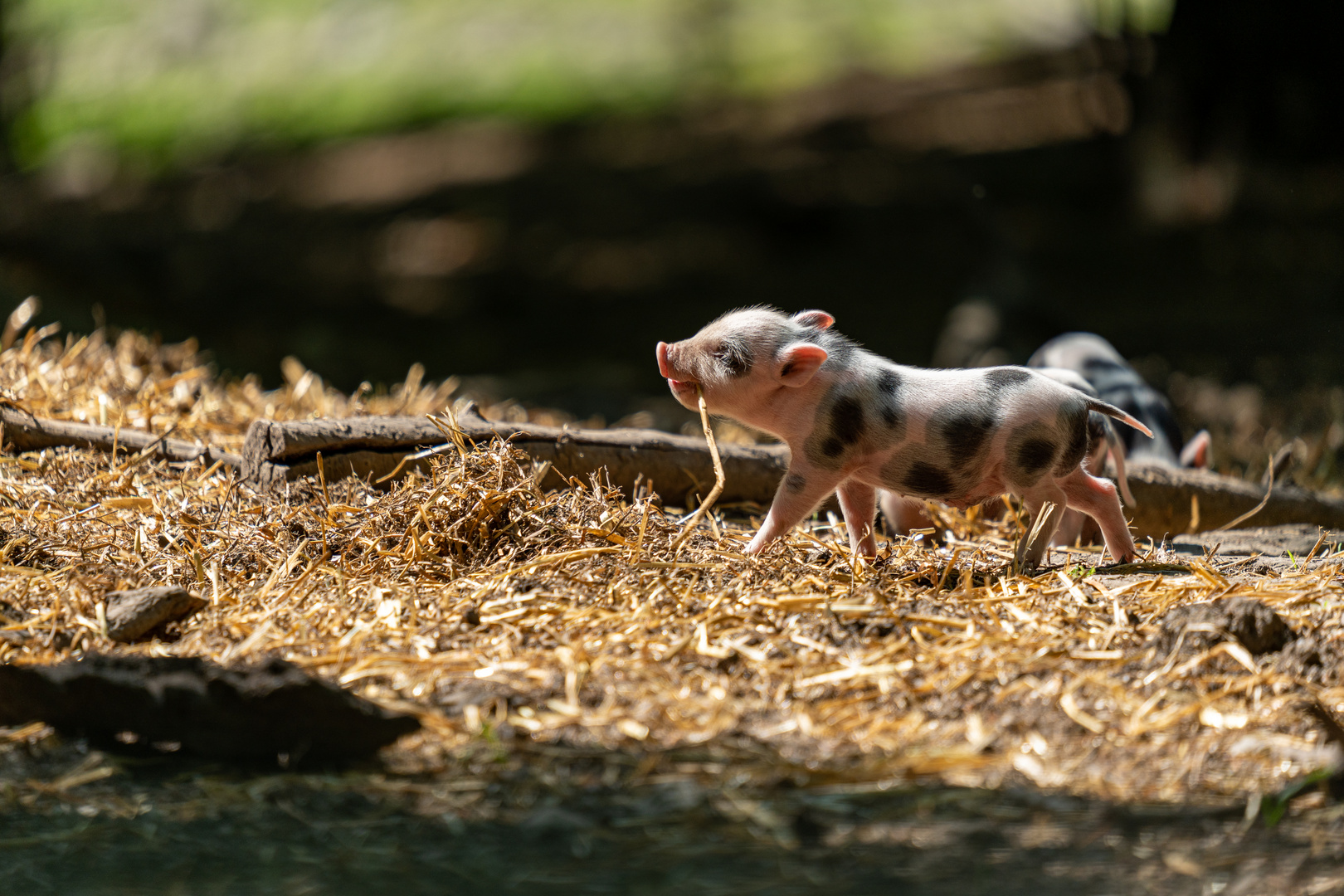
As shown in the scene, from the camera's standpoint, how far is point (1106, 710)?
2.46 meters

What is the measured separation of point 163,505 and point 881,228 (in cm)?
1018

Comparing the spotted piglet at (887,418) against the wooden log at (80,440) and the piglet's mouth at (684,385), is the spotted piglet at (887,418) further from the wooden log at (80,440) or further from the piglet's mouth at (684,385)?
the wooden log at (80,440)

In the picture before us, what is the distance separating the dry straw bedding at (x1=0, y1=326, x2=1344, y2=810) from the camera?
2355 millimetres

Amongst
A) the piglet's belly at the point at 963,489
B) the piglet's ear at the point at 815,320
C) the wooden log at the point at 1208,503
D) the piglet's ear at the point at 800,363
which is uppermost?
the piglet's ear at the point at 815,320

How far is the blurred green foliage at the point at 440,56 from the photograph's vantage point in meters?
17.8

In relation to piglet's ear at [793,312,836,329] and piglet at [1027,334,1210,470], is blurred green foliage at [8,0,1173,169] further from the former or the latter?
piglet's ear at [793,312,836,329]

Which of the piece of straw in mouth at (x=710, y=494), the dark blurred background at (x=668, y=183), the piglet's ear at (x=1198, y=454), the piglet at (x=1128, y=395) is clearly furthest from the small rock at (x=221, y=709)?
the dark blurred background at (x=668, y=183)

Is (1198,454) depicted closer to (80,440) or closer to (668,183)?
(80,440)

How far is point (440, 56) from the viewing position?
1930 centimetres

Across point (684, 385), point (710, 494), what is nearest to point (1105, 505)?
point (710, 494)

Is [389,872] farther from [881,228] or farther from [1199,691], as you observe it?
[881,228]

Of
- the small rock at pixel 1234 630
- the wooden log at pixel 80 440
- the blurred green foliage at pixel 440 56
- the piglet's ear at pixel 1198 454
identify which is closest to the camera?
the small rock at pixel 1234 630

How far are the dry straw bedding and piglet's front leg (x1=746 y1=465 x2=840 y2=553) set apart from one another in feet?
0.30

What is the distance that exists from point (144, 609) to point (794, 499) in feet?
5.26
